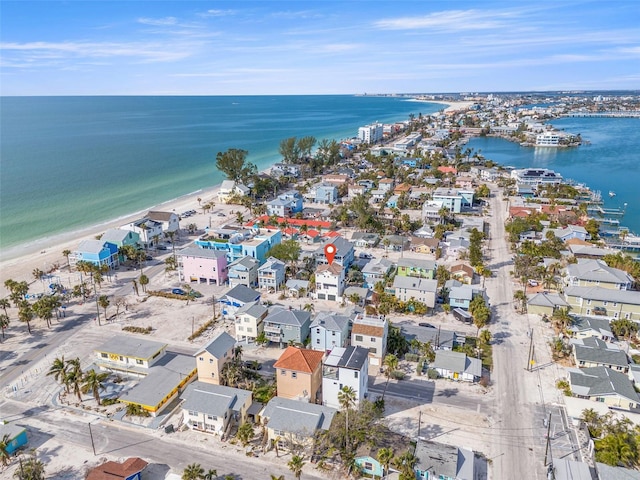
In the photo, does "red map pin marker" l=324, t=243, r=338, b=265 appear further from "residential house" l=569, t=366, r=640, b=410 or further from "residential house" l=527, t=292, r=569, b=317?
"residential house" l=569, t=366, r=640, b=410

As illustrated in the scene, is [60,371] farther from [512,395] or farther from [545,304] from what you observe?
[545,304]

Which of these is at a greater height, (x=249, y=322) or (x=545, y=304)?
(x=249, y=322)

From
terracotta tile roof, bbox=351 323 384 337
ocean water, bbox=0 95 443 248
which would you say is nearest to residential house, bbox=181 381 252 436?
terracotta tile roof, bbox=351 323 384 337

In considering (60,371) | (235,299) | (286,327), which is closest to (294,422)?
(286,327)

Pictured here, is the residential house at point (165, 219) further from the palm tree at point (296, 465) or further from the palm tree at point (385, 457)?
the palm tree at point (385, 457)

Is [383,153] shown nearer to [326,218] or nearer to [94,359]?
[326,218]

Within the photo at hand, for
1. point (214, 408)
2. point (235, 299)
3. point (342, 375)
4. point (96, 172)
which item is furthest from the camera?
point (96, 172)
